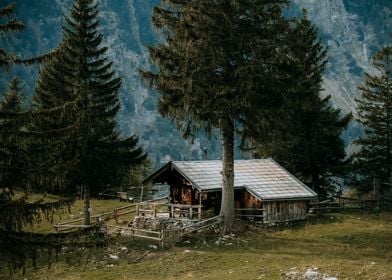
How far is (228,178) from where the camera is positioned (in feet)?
88.3

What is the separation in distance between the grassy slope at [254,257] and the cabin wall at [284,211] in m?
2.36

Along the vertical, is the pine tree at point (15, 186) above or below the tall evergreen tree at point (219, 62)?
below

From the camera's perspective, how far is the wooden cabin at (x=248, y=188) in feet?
100

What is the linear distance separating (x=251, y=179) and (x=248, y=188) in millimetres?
1698

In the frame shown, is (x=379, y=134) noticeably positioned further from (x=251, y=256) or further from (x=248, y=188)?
(x=251, y=256)

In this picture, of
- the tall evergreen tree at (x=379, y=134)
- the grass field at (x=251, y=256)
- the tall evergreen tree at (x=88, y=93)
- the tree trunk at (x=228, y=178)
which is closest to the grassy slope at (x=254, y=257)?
the grass field at (x=251, y=256)

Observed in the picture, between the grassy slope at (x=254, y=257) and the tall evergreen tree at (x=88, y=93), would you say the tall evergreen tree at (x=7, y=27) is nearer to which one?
the grassy slope at (x=254, y=257)

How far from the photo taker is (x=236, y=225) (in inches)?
1080

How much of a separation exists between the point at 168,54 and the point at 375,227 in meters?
14.8

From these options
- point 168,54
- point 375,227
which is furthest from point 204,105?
point 375,227

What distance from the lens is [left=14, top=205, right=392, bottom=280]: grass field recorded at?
18686 mm

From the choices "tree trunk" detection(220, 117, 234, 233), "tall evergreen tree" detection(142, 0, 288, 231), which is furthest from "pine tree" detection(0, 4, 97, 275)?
"tree trunk" detection(220, 117, 234, 233)

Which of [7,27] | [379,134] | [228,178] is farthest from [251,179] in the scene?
[7,27]

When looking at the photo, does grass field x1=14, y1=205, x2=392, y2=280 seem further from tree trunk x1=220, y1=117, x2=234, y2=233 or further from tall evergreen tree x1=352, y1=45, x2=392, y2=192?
tall evergreen tree x1=352, y1=45, x2=392, y2=192
